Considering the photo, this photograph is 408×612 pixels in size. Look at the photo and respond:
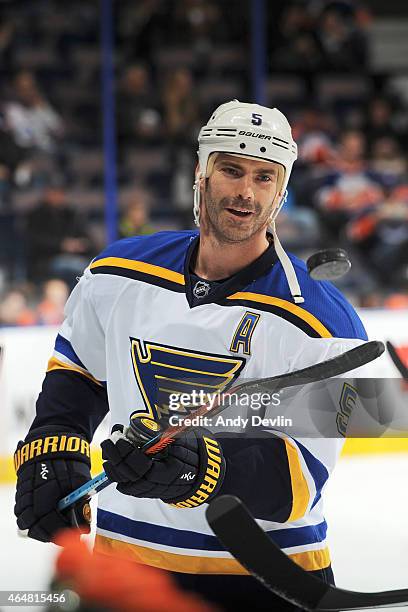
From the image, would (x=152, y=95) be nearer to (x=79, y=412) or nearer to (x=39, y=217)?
(x=39, y=217)

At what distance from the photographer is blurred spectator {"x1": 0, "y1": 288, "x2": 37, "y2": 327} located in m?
4.36

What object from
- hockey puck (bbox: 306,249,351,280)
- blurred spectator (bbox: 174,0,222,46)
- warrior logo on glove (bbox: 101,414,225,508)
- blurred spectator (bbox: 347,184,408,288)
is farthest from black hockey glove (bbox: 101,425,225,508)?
blurred spectator (bbox: 174,0,222,46)

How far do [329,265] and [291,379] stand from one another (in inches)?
7.7

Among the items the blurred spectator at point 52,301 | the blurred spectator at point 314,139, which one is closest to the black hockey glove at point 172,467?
the blurred spectator at point 52,301

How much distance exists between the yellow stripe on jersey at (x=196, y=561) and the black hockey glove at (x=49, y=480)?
14cm

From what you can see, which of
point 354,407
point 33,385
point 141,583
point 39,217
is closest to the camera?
point 141,583

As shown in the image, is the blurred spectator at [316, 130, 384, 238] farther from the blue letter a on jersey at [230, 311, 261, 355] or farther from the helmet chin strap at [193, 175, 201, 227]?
the blue letter a on jersey at [230, 311, 261, 355]

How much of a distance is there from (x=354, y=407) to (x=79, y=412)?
0.49 meters

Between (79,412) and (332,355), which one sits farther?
(79,412)

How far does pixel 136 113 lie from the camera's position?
623cm

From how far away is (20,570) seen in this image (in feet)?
5.40

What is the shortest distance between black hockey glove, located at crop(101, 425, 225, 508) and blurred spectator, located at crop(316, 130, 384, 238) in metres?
4.64

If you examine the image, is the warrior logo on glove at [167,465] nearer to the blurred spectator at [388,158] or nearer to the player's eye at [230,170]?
the player's eye at [230,170]

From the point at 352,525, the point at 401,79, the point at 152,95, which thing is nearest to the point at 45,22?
the point at 152,95
